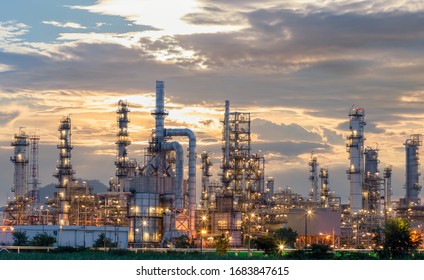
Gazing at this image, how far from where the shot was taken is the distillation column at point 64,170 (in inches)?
4414

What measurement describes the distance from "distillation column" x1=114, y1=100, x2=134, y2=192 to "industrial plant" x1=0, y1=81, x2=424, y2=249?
0.13 m

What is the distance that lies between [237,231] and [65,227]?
19.6 meters

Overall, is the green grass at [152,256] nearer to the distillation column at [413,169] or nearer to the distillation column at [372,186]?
the distillation column at [372,186]

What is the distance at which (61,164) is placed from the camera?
378ft

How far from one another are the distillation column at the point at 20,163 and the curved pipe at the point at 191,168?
35.4m

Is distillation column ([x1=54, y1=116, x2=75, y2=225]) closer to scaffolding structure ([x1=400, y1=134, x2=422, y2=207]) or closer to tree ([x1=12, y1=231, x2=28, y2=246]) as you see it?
tree ([x1=12, y1=231, x2=28, y2=246])

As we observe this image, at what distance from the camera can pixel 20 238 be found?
86.9 metres

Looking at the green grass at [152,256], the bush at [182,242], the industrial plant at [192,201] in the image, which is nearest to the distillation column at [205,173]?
the industrial plant at [192,201]

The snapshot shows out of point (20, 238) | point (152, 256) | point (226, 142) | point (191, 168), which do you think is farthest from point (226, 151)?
point (152, 256)

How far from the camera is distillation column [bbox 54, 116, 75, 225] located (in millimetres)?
112125

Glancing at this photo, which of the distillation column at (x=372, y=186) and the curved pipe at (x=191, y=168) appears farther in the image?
the distillation column at (x=372, y=186)

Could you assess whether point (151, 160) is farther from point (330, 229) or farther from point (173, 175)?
point (330, 229)
